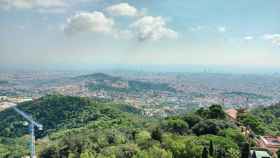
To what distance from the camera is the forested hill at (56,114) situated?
113ft

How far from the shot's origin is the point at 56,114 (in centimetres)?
3806

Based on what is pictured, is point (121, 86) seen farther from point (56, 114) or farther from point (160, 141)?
point (160, 141)


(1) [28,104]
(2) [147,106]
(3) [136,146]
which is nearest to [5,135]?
(1) [28,104]

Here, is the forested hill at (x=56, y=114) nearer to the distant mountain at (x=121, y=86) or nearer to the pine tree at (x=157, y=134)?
the pine tree at (x=157, y=134)

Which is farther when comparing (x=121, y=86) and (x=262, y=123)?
(x=121, y=86)

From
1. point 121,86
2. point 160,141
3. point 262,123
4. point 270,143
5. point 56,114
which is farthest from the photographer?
point 121,86

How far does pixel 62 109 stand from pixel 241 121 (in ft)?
82.5

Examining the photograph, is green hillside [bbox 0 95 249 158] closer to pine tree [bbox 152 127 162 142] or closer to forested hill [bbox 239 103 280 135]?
pine tree [bbox 152 127 162 142]

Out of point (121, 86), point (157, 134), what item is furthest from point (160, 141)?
point (121, 86)

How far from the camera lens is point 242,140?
1752 cm

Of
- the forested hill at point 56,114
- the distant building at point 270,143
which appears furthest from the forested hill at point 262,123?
the forested hill at point 56,114

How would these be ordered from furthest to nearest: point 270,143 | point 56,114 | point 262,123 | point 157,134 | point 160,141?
point 56,114 < point 262,123 < point 270,143 < point 157,134 < point 160,141

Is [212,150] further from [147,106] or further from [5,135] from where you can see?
[147,106]

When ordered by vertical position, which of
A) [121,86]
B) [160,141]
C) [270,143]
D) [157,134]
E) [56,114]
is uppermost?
[157,134]
